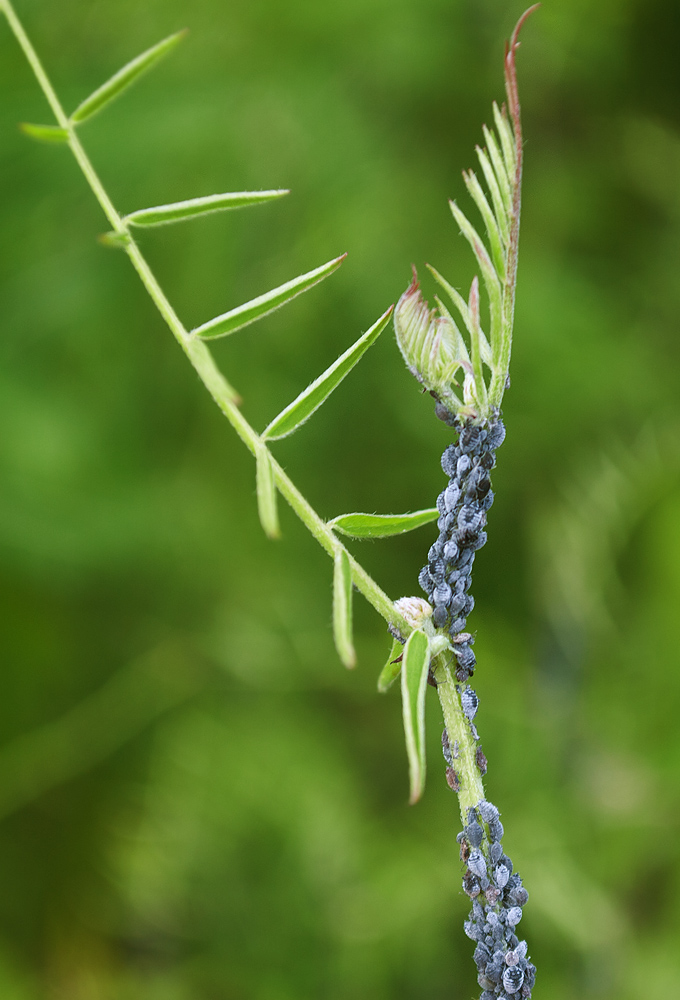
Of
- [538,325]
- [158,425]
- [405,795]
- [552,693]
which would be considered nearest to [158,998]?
[405,795]

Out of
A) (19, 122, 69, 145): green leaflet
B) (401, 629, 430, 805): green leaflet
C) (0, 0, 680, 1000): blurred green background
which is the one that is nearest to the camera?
(401, 629, 430, 805): green leaflet

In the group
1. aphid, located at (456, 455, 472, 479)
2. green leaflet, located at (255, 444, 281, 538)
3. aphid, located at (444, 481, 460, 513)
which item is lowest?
aphid, located at (444, 481, 460, 513)

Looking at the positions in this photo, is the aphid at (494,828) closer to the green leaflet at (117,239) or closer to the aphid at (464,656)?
the aphid at (464,656)

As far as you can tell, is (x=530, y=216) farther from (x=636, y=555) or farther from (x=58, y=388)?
(x=58, y=388)

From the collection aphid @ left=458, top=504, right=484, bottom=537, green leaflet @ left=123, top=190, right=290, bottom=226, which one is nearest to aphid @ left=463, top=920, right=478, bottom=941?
aphid @ left=458, top=504, right=484, bottom=537

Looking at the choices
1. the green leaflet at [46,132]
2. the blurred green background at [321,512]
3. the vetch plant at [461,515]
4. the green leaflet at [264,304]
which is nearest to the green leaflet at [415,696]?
the vetch plant at [461,515]

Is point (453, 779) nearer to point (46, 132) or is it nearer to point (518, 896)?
point (518, 896)

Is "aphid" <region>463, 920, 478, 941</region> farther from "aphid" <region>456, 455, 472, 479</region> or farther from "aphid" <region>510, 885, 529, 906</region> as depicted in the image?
"aphid" <region>456, 455, 472, 479</region>
